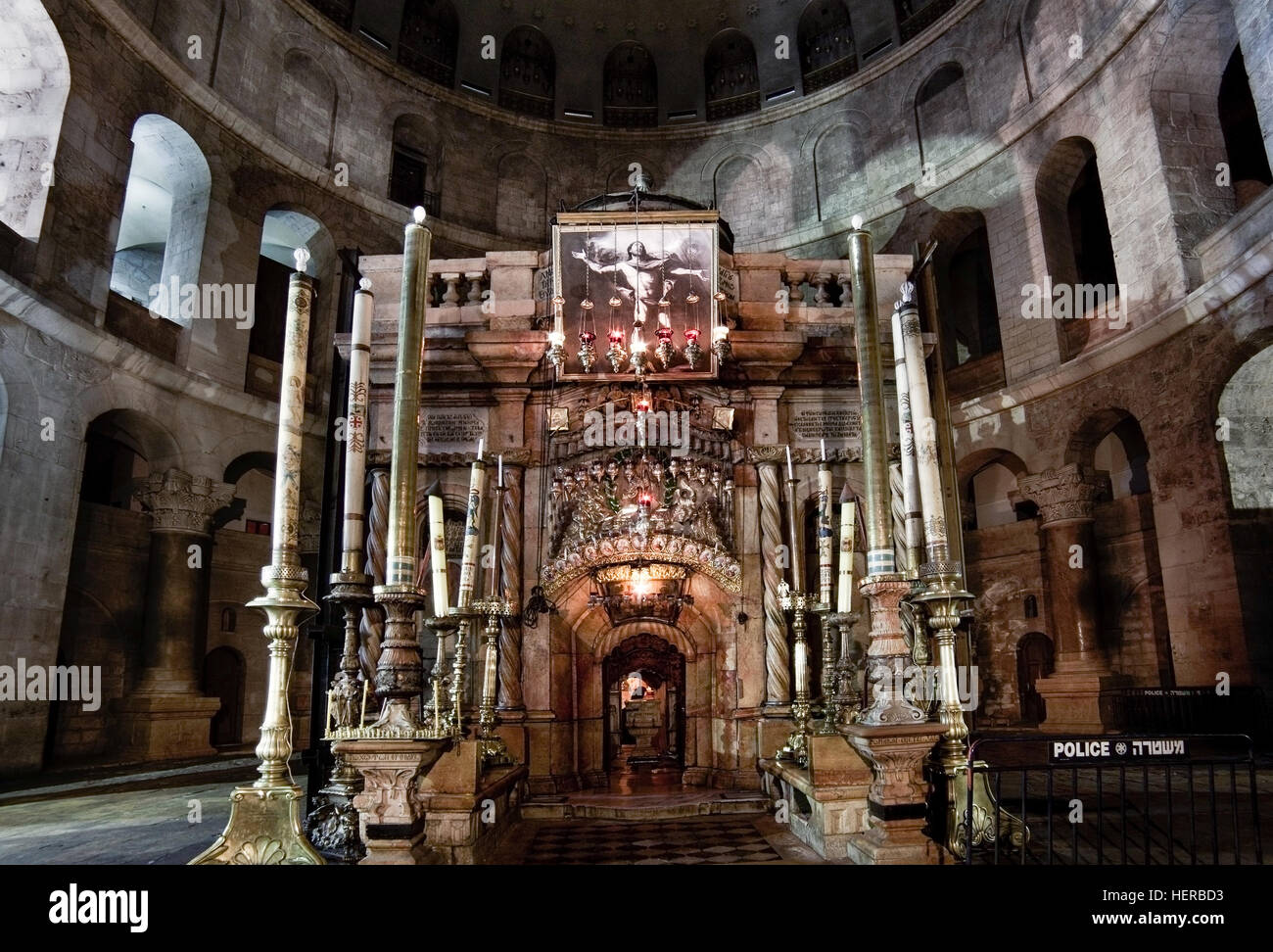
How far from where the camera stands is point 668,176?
2358 cm

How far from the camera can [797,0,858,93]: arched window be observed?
22125mm

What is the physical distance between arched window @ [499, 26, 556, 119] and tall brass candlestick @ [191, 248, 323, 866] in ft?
67.7

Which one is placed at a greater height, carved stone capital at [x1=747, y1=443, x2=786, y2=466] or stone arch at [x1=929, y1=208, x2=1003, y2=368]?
stone arch at [x1=929, y1=208, x2=1003, y2=368]

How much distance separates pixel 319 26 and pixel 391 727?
66.0ft

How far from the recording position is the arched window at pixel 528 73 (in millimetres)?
23047

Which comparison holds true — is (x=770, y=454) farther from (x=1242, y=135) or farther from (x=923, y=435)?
(x=1242, y=135)

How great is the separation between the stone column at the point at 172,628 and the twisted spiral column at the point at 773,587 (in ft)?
38.6

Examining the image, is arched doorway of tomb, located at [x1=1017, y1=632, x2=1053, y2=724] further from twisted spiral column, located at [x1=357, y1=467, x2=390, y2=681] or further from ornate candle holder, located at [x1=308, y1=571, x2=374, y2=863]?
ornate candle holder, located at [x1=308, y1=571, x2=374, y2=863]

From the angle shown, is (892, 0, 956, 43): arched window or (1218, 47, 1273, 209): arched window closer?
(1218, 47, 1273, 209): arched window

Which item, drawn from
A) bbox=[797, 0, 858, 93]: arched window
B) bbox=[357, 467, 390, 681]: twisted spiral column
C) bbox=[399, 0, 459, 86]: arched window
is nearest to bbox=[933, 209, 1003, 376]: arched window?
bbox=[797, 0, 858, 93]: arched window

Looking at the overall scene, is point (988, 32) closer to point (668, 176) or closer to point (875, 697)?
point (668, 176)

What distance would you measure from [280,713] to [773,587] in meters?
7.09

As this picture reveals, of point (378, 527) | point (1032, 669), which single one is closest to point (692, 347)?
point (378, 527)

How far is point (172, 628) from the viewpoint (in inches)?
621
